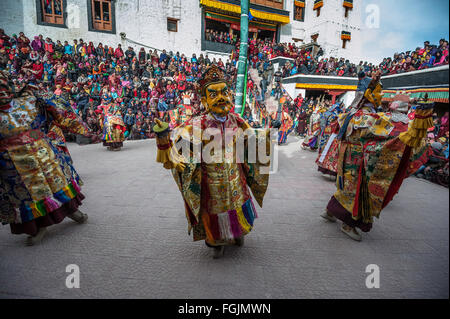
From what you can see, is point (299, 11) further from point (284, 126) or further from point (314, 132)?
point (314, 132)

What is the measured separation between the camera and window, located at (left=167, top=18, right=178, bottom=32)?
57.9ft

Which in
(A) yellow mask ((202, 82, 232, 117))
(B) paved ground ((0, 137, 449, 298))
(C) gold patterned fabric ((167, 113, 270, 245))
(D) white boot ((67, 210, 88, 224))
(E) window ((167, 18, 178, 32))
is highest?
(E) window ((167, 18, 178, 32))

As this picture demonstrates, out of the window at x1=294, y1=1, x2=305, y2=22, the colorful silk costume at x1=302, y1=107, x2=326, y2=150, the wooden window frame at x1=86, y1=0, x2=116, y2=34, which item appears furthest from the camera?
the window at x1=294, y1=1, x2=305, y2=22

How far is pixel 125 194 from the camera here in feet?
13.7

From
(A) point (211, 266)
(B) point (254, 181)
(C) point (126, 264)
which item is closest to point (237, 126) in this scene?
(B) point (254, 181)

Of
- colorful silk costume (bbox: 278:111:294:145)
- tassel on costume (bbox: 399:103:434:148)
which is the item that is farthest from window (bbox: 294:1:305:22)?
tassel on costume (bbox: 399:103:434:148)

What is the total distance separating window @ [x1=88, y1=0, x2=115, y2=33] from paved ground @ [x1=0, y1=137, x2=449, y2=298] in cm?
1628

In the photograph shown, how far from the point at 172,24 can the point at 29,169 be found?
18.6 m

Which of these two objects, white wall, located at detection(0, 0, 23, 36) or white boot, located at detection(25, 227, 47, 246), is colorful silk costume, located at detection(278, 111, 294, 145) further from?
white wall, located at detection(0, 0, 23, 36)

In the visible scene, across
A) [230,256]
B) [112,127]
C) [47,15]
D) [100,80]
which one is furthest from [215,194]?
[47,15]

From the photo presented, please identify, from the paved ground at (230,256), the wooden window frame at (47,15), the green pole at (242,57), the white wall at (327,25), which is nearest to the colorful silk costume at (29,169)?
the paved ground at (230,256)
